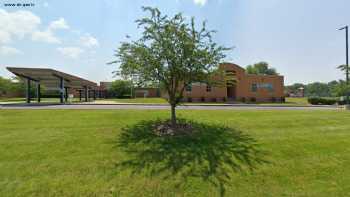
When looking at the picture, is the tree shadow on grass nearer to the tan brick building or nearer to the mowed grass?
the mowed grass

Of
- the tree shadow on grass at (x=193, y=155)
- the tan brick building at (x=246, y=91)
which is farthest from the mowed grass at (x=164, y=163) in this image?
the tan brick building at (x=246, y=91)

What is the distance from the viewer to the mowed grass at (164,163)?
4.12 metres

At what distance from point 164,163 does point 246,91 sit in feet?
124

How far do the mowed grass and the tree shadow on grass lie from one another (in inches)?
1.0

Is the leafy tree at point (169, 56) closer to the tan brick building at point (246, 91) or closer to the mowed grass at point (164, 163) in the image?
the mowed grass at point (164, 163)

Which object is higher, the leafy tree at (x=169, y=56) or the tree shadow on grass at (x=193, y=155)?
the leafy tree at (x=169, y=56)

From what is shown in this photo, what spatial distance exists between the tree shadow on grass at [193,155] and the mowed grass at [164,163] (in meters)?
0.02

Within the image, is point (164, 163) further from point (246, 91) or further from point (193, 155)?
point (246, 91)

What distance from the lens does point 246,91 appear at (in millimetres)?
39875

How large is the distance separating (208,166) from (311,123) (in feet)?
26.9

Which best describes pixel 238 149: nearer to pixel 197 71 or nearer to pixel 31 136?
pixel 197 71

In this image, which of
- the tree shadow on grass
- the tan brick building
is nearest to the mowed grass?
the tree shadow on grass

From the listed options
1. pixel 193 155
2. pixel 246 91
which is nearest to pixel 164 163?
pixel 193 155

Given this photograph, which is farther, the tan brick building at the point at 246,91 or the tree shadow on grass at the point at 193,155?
the tan brick building at the point at 246,91
